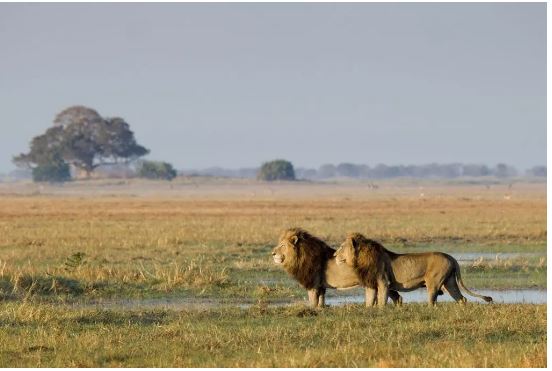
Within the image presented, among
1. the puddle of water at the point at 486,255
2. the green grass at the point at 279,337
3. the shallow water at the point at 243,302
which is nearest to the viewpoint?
the green grass at the point at 279,337

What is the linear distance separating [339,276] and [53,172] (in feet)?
359

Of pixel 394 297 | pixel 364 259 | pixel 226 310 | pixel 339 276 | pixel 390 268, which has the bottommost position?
pixel 226 310

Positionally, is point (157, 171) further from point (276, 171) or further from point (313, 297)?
point (313, 297)

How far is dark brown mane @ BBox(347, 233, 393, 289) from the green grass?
0.44m

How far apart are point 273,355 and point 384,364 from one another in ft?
3.63

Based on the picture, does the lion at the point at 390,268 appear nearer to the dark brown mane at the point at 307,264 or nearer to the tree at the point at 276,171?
the dark brown mane at the point at 307,264

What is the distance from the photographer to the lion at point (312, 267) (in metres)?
15.0

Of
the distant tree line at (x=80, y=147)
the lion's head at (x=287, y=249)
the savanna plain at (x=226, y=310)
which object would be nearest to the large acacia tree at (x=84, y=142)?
the distant tree line at (x=80, y=147)

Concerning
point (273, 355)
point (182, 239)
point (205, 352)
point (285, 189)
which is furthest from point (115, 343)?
point (285, 189)

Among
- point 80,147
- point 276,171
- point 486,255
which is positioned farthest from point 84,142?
point 486,255

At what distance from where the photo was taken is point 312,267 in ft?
49.3

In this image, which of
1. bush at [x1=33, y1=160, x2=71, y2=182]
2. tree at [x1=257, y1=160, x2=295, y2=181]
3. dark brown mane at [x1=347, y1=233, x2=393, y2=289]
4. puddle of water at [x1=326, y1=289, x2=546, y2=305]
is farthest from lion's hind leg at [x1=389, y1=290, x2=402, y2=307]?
tree at [x1=257, y1=160, x2=295, y2=181]

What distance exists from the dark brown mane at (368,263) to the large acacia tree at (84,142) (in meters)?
111

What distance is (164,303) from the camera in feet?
54.6
